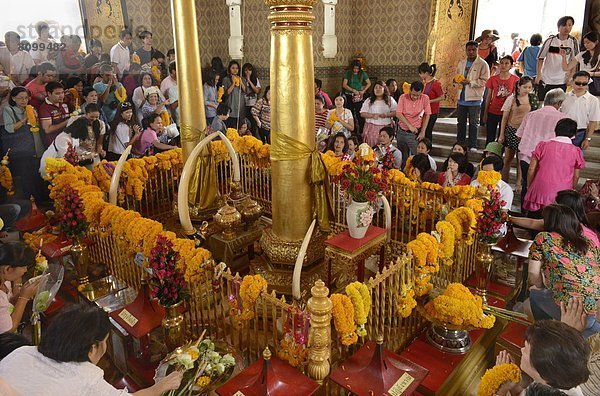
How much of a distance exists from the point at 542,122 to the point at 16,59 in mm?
7495

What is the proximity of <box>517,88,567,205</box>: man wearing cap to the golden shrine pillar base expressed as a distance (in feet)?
11.2

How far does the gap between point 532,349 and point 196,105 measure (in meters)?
3.96

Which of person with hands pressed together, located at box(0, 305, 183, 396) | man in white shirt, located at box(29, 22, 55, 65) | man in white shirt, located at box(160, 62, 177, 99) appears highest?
man in white shirt, located at box(29, 22, 55, 65)

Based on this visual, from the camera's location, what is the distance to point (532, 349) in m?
2.06

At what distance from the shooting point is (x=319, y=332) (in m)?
2.71

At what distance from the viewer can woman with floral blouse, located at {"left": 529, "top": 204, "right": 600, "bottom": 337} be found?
3.28 meters

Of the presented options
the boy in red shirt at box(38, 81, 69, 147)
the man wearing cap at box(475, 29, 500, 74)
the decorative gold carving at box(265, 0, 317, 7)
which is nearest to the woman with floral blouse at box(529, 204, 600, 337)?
the decorative gold carving at box(265, 0, 317, 7)

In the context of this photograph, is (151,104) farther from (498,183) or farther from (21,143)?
(498,183)

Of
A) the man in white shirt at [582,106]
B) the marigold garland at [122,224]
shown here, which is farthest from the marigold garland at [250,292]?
the man in white shirt at [582,106]

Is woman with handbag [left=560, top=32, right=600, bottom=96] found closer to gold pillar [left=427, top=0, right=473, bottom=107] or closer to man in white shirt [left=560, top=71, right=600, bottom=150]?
man in white shirt [left=560, top=71, right=600, bottom=150]

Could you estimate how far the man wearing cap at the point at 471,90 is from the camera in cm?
768

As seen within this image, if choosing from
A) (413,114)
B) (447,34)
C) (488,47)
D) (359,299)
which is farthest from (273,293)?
(447,34)

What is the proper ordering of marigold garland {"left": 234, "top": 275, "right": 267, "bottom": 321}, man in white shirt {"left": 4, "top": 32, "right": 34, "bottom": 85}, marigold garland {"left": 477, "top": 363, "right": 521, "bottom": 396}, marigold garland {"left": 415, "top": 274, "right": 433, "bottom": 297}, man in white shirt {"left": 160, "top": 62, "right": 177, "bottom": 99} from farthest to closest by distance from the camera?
man in white shirt {"left": 160, "top": 62, "right": 177, "bottom": 99} → man in white shirt {"left": 4, "top": 32, "right": 34, "bottom": 85} → marigold garland {"left": 415, "top": 274, "right": 433, "bottom": 297} → marigold garland {"left": 234, "top": 275, "right": 267, "bottom": 321} → marigold garland {"left": 477, "top": 363, "right": 521, "bottom": 396}

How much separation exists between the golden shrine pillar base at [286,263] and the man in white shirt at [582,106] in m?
4.16
